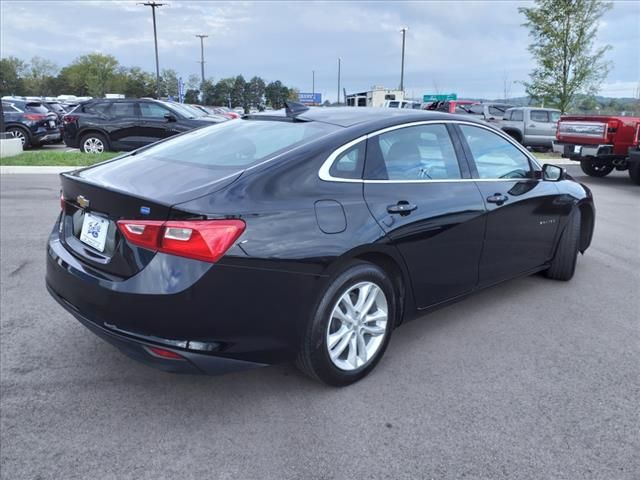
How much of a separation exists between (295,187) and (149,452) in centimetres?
147

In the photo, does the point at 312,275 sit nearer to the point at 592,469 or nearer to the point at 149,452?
the point at 149,452

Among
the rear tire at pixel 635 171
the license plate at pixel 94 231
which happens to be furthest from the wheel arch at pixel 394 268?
the rear tire at pixel 635 171

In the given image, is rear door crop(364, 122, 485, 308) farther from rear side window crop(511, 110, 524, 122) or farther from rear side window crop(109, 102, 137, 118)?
rear side window crop(511, 110, 524, 122)

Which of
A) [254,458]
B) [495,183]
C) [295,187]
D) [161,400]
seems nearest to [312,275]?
[295,187]

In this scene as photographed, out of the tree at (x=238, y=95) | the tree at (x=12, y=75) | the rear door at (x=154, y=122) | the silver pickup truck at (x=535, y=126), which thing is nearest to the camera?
the rear door at (x=154, y=122)

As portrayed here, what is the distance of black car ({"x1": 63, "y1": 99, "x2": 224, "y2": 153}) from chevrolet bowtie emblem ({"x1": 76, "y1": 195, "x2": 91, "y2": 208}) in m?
11.8

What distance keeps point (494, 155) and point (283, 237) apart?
224 centimetres

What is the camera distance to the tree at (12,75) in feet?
276

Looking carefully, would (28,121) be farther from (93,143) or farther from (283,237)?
(283,237)

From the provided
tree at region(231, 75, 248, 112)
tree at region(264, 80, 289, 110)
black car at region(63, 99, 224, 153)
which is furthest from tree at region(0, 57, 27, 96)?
black car at region(63, 99, 224, 153)

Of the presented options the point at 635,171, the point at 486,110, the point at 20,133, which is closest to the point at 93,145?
the point at 20,133

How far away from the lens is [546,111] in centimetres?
2011

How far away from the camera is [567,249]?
498 cm

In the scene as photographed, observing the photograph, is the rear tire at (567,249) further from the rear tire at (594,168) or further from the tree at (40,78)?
the tree at (40,78)
